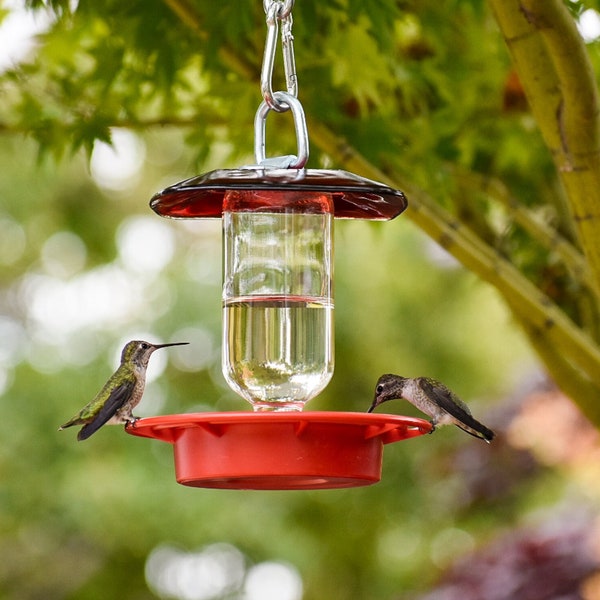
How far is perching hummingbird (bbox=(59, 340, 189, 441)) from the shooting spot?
2.58m

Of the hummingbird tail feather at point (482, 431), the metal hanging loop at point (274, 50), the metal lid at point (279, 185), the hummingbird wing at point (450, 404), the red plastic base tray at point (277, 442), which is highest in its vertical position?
the metal hanging loop at point (274, 50)

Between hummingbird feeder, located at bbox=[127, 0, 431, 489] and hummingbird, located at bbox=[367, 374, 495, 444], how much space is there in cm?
15

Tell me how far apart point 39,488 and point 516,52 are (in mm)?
8023

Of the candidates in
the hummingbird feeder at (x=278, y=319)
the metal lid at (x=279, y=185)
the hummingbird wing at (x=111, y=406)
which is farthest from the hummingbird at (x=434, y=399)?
the hummingbird wing at (x=111, y=406)

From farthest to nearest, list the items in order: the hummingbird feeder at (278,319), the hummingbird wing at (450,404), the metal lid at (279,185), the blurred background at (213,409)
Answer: the blurred background at (213,409) < the hummingbird wing at (450,404) < the hummingbird feeder at (278,319) < the metal lid at (279,185)

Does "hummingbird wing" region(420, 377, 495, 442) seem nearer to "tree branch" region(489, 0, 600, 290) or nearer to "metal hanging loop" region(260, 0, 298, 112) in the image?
"tree branch" region(489, 0, 600, 290)

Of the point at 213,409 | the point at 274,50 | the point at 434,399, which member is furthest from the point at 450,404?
the point at 213,409

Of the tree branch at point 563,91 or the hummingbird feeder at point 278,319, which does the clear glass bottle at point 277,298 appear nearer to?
the hummingbird feeder at point 278,319

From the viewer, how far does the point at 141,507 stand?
9484mm

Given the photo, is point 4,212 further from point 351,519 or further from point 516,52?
point 516,52

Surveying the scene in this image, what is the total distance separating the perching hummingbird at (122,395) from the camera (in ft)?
8.46

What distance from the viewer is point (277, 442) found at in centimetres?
215

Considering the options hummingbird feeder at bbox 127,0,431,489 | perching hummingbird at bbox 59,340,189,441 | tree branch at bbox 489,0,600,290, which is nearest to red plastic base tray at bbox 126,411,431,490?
hummingbird feeder at bbox 127,0,431,489

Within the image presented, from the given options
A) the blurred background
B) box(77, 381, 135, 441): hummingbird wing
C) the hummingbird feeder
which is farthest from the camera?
the blurred background
